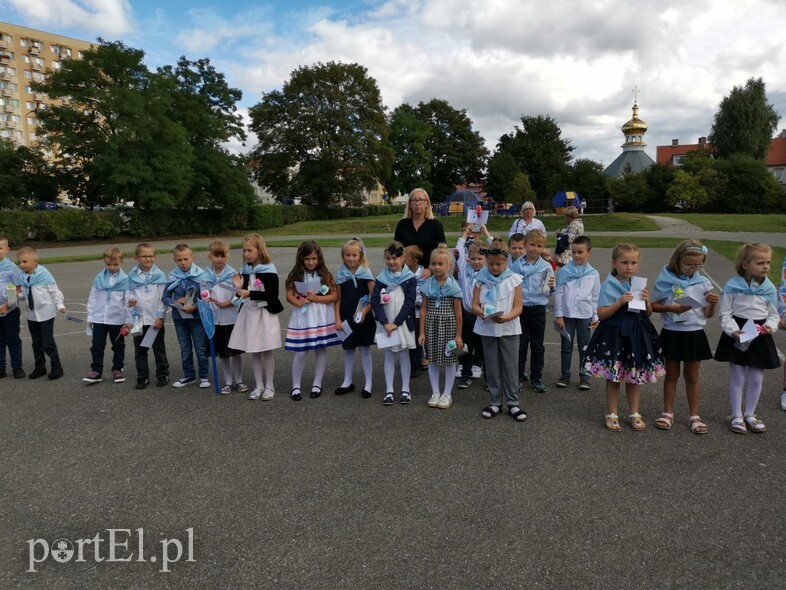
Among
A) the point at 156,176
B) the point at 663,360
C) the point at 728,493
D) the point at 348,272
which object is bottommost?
the point at 728,493

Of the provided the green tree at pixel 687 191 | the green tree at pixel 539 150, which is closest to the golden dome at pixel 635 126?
the green tree at pixel 539 150

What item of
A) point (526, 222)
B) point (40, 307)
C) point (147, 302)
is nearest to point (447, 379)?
point (147, 302)

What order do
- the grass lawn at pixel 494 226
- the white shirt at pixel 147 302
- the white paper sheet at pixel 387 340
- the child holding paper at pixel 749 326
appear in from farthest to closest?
the grass lawn at pixel 494 226, the white shirt at pixel 147 302, the white paper sheet at pixel 387 340, the child holding paper at pixel 749 326

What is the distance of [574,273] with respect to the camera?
5.77 metres

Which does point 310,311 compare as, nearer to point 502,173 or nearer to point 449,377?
point 449,377

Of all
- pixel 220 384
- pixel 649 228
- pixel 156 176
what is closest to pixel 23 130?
pixel 156 176

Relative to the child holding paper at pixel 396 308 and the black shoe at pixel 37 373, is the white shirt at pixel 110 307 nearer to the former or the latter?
the black shoe at pixel 37 373

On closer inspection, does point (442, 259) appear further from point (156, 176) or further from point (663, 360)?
point (156, 176)

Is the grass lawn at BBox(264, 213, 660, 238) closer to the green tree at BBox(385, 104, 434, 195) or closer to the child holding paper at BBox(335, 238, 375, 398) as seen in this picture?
the green tree at BBox(385, 104, 434, 195)

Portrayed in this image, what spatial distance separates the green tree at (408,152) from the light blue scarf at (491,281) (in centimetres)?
6309

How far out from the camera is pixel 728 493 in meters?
3.53

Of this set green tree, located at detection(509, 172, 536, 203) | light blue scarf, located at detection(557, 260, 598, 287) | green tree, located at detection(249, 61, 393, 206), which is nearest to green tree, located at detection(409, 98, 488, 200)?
green tree, located at detection(249, 61, 393, 206)

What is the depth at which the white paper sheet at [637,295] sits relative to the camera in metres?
4.30

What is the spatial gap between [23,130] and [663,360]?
11607 cm
